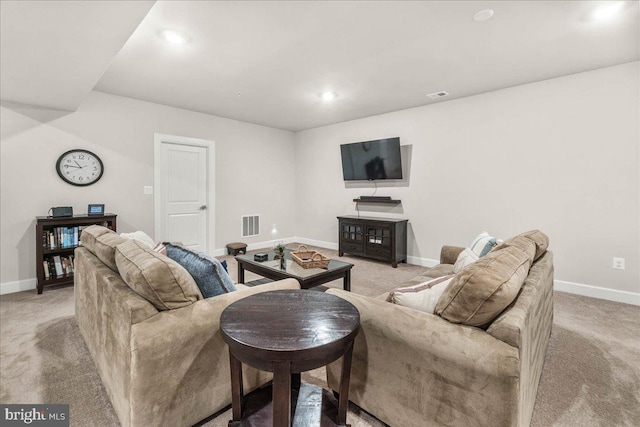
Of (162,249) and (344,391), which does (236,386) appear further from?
(162,249)

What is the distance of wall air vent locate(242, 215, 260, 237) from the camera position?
572 centimetres

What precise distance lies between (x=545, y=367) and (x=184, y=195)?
4.86 m

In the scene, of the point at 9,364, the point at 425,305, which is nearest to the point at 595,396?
the point at 425,305

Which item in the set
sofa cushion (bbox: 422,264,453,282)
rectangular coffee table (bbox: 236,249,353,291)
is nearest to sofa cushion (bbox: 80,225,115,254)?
rectangular coffee table (bbox: 236,249,353,291)

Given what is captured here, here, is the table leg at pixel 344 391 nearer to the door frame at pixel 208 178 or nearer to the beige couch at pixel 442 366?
the beige couch at pixel 442 366

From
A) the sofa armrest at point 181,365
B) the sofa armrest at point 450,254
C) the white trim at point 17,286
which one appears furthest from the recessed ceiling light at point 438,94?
the white trim at point 17,286

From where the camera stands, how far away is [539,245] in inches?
81.2

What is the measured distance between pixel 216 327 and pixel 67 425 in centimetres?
89

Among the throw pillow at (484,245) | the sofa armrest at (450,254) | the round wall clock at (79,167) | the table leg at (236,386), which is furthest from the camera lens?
the round wall clock at (79,167)

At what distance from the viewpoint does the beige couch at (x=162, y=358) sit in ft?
4.08

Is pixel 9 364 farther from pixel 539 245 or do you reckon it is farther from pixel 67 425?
pixel 539 245

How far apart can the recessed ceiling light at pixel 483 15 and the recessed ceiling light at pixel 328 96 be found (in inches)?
78.9

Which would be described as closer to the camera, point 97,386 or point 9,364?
point 97,386

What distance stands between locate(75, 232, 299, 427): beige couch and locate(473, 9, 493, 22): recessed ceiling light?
8.31ft
